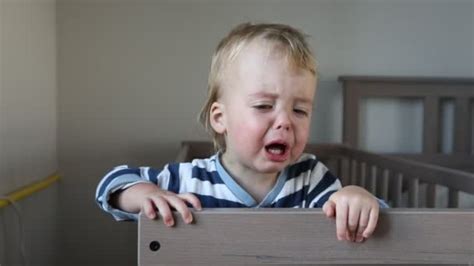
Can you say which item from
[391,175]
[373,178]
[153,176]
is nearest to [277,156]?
[153,176]

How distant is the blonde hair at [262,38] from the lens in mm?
928

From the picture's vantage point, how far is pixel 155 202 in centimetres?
74

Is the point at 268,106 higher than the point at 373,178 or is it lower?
higher

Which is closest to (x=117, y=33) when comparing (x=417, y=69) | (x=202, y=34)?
(x=202, y=34)

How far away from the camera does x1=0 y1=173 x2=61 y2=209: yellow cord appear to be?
5.33 feet

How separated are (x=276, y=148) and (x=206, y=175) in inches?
7.1

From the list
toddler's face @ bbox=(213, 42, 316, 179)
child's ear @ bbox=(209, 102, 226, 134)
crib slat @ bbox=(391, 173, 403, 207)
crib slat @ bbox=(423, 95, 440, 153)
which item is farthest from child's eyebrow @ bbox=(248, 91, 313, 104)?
crib slat @ bbox=(423, 95, 440, 153)

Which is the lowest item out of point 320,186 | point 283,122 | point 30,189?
point 30,189

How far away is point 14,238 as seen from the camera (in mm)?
1696

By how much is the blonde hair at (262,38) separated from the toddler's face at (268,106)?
0.01 meters

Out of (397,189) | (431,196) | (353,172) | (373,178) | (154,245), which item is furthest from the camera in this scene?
(353,172)

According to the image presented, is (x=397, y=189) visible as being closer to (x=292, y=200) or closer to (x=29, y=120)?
(x=292, y=200)

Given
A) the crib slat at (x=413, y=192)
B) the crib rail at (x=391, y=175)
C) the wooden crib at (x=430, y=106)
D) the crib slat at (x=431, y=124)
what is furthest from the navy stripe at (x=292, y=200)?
the crib slat at (x=431, y=124)

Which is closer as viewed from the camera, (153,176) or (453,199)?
(153,176)
